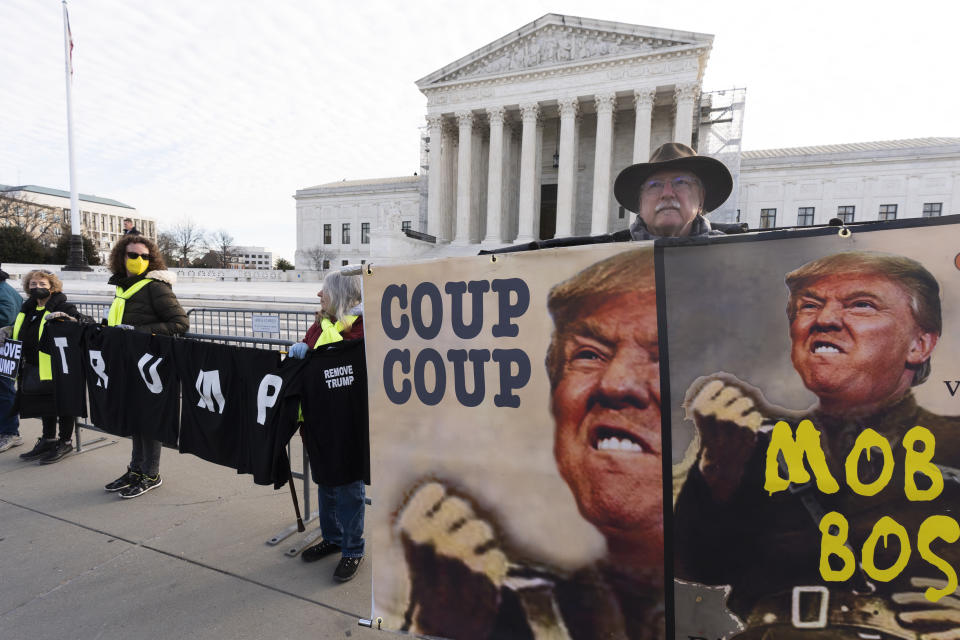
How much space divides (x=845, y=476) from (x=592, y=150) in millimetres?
40455

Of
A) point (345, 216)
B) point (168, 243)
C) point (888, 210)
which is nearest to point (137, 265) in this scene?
point (888, 210)

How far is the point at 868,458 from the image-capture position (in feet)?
5.00

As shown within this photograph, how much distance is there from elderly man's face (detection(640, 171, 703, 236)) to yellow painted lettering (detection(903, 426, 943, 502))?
3.97ft

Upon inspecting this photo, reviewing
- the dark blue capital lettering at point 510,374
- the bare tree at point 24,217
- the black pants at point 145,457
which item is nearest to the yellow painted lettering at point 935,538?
the dark blue capital lettering at point 510,374

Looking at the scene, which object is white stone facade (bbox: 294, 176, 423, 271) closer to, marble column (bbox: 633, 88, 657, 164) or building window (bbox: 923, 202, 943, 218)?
marble column (bbox: 633, 88, 657, 164)

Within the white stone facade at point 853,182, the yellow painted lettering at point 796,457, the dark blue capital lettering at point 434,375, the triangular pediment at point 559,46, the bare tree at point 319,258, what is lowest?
the yellow painted lettering at point 796,457

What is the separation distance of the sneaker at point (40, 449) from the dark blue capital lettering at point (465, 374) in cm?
557

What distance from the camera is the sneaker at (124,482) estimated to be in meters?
4.45

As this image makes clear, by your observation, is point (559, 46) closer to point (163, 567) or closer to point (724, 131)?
point (724, 131)

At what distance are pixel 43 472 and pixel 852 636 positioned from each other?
653 centimetres

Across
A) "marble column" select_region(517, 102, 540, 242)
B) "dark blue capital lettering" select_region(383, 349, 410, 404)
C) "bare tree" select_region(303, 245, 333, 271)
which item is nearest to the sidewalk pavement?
"dark blue capital lettering" select_region(383, 349, 410, 404)

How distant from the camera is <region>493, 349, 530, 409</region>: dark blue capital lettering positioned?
1.99m

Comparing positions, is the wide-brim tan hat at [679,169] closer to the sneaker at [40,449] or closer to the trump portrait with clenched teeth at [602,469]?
the trump portrait with clenched teeth at [602,469]

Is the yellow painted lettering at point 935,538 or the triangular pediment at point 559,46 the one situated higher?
the triangular pediment at point 559,46
